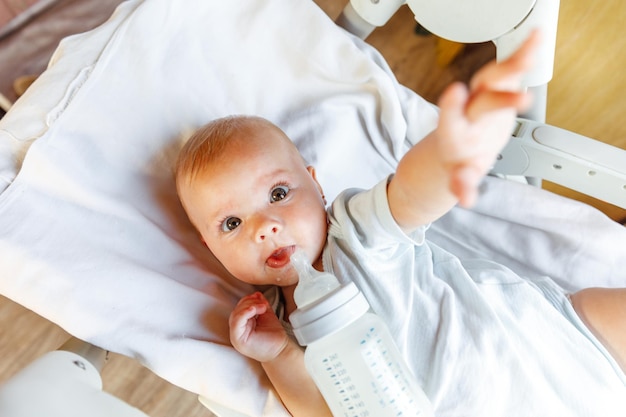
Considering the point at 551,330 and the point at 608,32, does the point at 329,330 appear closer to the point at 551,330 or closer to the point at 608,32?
the point at 551,330

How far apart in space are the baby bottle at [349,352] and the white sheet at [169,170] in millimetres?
173

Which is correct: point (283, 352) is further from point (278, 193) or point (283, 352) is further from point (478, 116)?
point (478, 116)

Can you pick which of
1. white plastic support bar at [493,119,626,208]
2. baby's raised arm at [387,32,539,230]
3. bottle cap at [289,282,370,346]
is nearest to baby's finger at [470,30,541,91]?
baby's raised arm at [387,32,539,230]

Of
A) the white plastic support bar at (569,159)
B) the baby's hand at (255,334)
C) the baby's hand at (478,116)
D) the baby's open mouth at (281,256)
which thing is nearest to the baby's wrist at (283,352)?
the baby's hand at (255,334)

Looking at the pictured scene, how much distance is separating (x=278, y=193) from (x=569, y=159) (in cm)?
46

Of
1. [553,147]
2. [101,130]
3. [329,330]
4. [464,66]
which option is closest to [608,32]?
[553,147]

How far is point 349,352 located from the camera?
581 millimetres

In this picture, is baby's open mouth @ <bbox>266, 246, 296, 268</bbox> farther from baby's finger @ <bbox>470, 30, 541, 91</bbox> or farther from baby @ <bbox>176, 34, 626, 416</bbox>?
baby's finger @ <bbox>470, 30, 541, 91</bbox>

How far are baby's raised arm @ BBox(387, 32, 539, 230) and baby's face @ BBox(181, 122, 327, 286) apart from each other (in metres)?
0.22

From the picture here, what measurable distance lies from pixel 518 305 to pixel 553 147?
0.26m

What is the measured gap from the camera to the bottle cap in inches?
21.4

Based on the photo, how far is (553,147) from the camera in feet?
2.67

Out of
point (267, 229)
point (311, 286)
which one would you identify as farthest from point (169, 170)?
point (311, 286)

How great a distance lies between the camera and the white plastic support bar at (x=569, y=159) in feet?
2.60
